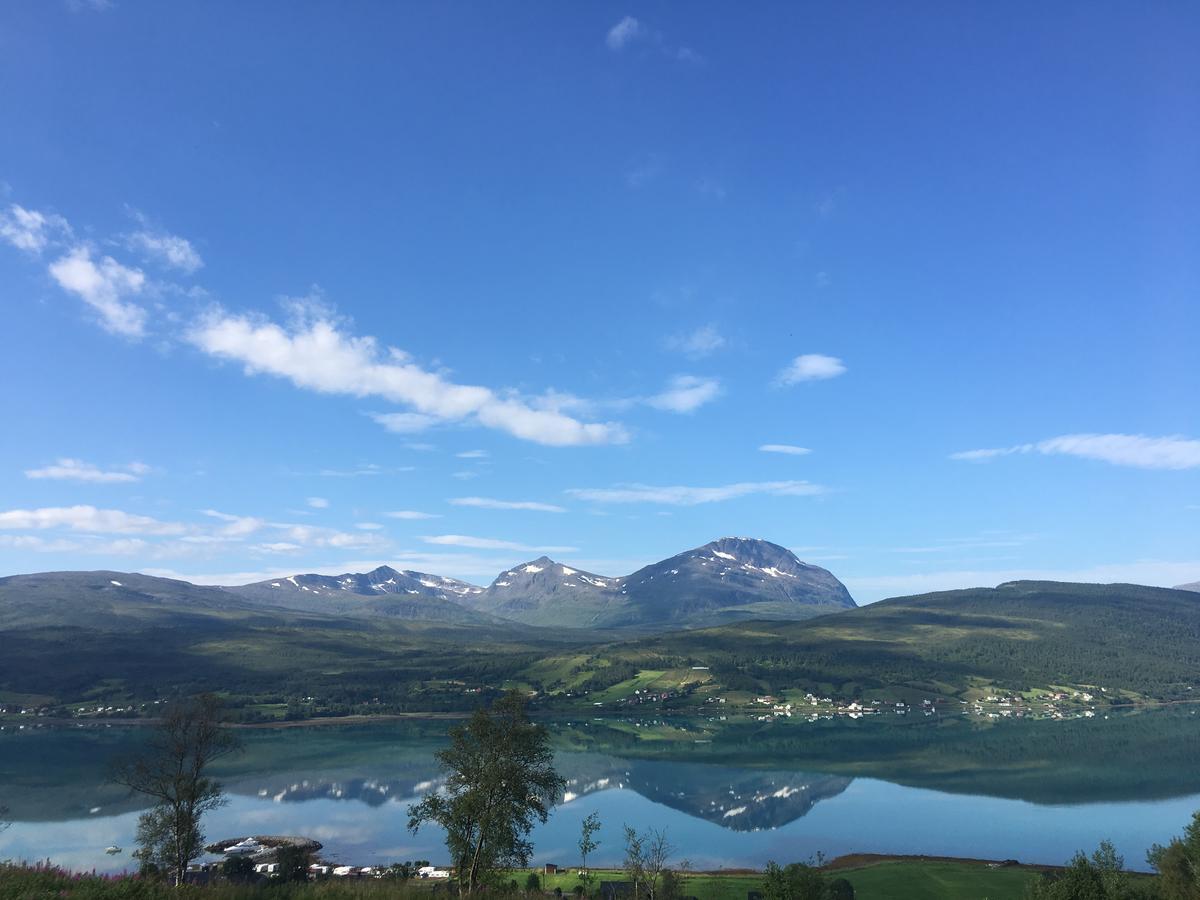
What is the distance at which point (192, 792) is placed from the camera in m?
44.7

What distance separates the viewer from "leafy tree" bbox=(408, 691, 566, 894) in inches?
1341

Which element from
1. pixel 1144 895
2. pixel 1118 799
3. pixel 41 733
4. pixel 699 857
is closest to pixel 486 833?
pixel 1144 895

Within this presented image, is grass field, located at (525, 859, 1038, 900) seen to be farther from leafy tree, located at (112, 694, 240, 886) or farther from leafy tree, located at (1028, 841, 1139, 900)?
leafy tree, located at (112, 694, 240, 886)

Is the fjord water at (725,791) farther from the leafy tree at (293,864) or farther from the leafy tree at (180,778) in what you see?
the leafy tree at (180,778)

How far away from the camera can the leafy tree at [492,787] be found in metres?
34.1

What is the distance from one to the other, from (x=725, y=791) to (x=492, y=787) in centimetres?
10298

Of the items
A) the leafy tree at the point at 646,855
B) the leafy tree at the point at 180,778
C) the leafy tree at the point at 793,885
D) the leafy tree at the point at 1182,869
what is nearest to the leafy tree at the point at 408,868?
the leafy tree at the point at 646,855

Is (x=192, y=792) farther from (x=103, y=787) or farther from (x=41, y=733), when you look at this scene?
(x=41, y=733)

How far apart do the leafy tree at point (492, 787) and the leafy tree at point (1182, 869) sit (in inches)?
1540

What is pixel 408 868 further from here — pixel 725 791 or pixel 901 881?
pixel 725 791

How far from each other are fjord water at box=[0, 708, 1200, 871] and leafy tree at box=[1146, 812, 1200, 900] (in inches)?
1490

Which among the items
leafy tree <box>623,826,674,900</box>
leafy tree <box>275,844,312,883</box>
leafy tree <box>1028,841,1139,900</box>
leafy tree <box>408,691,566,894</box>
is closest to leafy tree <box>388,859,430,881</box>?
leafy tree <box>275,844,312,883</box>

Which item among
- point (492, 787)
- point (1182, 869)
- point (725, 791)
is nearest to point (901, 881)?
point (1182, 869)

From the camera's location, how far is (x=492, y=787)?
3409 cm
